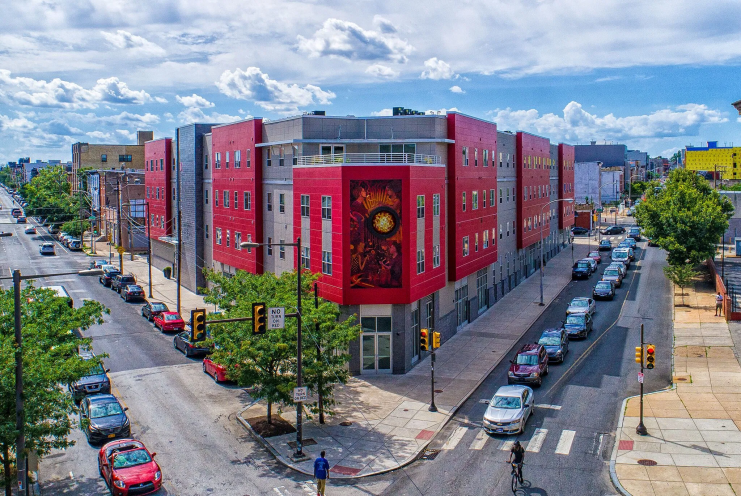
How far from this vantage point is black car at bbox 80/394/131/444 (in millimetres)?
28484

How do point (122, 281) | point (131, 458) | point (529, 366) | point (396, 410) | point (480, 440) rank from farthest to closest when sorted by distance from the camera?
point (122, 281) < point (529, 366) < point (396, 410) < point (480, 440) < point (131, 458)

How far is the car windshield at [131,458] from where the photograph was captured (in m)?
24.0

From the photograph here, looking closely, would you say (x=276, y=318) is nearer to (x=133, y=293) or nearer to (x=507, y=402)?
(x=507, y=402)

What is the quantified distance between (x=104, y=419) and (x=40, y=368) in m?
7.35

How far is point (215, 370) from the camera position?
3775cm

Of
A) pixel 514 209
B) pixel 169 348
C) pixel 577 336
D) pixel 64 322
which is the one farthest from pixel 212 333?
pixel 514 209

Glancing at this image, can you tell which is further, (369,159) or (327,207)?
(369,159)

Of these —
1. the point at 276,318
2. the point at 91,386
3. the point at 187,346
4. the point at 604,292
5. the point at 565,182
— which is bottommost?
the point at 91,386

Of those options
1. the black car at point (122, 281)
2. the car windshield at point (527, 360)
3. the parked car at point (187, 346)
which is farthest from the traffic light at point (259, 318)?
the black car at point (122, 281)

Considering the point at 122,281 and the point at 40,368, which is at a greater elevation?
the point at 40,368

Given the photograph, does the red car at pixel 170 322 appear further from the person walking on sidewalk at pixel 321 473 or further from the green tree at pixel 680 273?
the green tree at pixel 680 273

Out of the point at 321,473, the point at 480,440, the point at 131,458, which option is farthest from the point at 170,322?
the point at 321,473

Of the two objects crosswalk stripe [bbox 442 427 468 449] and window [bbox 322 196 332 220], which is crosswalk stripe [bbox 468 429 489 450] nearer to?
crosswalk stripe [bbox 442 427 468 449]

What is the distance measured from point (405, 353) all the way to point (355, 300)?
14.5ft
